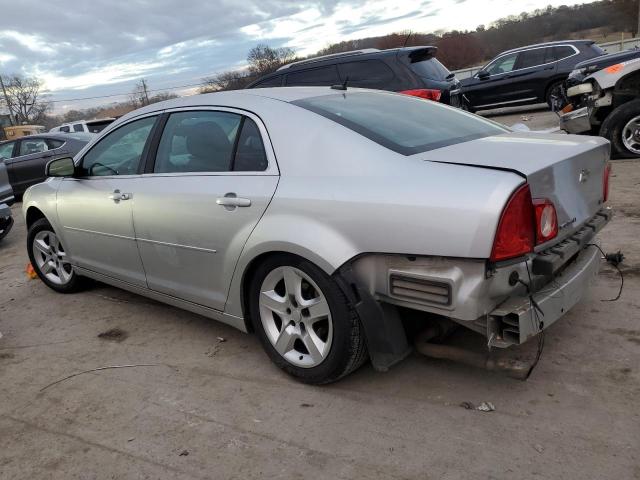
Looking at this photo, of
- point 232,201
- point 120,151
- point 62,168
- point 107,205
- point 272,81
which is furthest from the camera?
point 272,81

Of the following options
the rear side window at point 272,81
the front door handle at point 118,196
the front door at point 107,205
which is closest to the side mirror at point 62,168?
the front door at point 107,205

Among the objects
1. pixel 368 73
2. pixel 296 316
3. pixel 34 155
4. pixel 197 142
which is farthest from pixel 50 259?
pixel 34 155

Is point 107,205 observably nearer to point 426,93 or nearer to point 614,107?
point 426,93

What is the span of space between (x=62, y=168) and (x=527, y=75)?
1249 cm

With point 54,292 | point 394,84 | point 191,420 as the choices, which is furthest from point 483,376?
point 394,84

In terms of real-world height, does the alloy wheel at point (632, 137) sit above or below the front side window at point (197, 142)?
below

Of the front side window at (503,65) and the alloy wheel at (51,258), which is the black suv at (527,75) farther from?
the alloy wheel at (51,258)

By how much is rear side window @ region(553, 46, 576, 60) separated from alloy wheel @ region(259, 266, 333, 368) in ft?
42.5

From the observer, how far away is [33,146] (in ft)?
40.3

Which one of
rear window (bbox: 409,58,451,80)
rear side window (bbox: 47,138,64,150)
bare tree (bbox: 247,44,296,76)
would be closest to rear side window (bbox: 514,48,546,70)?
rear window (bbox: 409,58,451,80)

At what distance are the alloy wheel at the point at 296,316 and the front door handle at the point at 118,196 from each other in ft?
4.46

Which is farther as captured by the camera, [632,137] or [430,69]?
[430,69]

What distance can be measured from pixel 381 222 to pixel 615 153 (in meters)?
6.30

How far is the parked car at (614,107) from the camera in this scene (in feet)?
23.2
